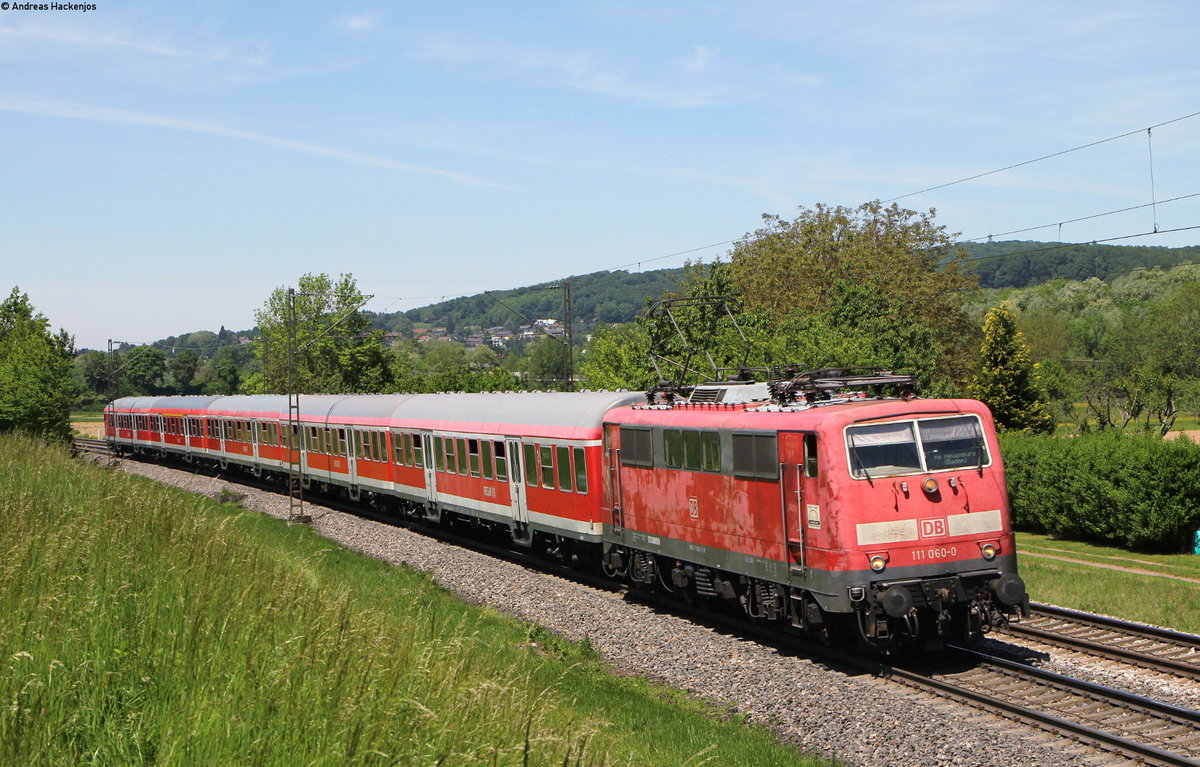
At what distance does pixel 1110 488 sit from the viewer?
28.0 metres

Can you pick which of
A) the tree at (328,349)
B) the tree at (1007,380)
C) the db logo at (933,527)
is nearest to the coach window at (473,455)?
the db logo at (933,527)

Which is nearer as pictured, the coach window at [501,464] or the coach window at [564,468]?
the coach window at [564,468]

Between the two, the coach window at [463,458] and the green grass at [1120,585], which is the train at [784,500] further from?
the green grass at [1120,585]

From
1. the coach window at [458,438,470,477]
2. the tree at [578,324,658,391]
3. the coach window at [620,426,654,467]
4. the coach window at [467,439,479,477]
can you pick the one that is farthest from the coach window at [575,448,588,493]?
the tree at [578,324,658,391]

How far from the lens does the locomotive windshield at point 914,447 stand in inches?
554

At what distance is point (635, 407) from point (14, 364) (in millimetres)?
44923

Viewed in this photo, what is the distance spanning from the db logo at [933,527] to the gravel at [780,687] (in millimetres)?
1936

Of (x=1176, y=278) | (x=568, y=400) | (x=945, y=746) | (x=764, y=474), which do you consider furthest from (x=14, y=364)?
(x=1176, y=278)

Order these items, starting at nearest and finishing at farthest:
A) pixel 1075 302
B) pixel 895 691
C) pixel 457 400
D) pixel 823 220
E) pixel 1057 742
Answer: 1. pixel 1057 742
2. pixel 895 691
3. pixel 457 400
4. pixel 823 220
5. pixel 1075 302

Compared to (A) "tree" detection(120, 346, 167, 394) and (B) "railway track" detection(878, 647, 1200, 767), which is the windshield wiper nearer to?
(B) "railway track" detection(878, 647, 1200, 767)

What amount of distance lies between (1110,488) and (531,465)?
49.3 ft

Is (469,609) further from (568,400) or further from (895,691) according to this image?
(895,691)

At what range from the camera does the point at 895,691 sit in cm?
1337

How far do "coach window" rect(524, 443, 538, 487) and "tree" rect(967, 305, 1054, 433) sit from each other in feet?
132
